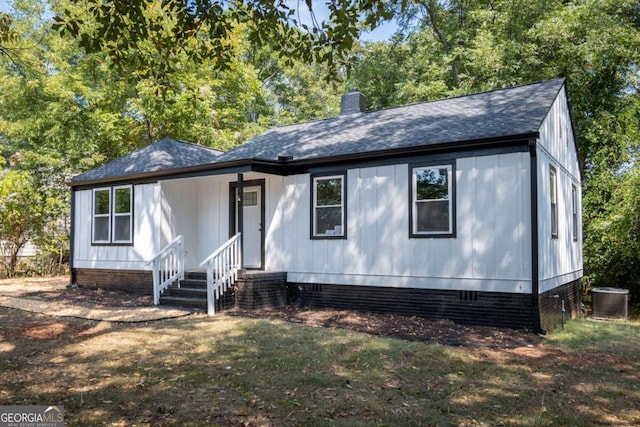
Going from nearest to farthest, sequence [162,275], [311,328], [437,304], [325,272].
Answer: [311,328] → [437,304] → [325,272] → [162,275]

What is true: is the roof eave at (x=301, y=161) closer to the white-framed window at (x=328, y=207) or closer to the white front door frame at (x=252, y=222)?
the white-framed window at (x=328, y=207)

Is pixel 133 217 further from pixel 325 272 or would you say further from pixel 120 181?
pixel 325 272

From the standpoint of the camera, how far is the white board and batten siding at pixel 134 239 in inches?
456

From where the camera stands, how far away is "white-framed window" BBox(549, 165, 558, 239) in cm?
912

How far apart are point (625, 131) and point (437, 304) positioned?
9388 millimetres

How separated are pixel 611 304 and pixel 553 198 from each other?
3.49 metres

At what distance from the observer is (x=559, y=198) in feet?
Answer: 32.8

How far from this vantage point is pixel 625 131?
1402cm

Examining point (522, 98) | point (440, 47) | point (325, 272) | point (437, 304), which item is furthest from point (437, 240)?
point (440, 47)

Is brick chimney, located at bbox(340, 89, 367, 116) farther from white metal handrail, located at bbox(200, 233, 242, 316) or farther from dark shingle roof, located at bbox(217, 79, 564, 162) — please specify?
white metal handrail, located at bbox(200, 233, 242, 316)

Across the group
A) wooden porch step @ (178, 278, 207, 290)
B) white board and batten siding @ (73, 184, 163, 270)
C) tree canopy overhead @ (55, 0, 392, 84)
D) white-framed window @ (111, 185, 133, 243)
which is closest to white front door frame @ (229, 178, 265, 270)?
wooden porch step @ (178, 278, 207, 290)

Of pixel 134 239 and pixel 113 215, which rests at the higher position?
pixel 113 215

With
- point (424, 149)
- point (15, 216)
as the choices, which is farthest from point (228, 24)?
point (15, 216)

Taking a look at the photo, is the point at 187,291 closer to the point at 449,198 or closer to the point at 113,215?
the point at 113,215
